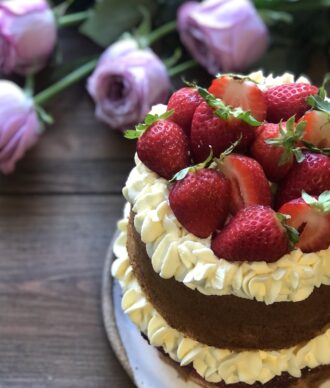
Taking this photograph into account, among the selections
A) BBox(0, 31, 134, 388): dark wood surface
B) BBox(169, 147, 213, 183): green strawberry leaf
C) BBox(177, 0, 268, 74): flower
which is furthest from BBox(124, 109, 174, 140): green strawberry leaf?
BBox(177, 0, 268, 74): flower

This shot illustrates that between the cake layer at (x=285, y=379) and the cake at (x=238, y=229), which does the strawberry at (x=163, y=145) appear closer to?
the cake at (x=238, y=229)

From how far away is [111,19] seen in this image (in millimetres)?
1748

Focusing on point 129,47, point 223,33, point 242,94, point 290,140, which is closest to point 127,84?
point 129,47

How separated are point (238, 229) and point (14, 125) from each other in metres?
0.68

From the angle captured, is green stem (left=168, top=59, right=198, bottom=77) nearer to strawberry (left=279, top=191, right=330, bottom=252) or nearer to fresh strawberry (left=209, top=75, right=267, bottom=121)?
fresh strawberry (left=209, top=75, right=267, bottom=121)

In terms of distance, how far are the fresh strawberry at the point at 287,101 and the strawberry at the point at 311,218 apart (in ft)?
0.57

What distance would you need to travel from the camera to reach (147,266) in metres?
1.15

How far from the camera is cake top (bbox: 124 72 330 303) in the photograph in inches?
39.9

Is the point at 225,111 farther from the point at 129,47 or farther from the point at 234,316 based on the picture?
the point at 129,47

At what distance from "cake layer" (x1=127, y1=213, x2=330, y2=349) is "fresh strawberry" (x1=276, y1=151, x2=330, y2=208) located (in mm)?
146

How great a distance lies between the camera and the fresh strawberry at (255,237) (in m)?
0.99

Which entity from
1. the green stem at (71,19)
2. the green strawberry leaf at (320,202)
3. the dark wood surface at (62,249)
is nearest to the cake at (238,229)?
the green strawberry leaf at (320,202)

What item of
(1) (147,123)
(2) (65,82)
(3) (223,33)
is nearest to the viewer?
(1) (147,123)

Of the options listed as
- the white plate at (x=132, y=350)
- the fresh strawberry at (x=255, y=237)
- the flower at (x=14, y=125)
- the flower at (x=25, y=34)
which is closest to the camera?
the fresh strawberry at (x=255, y=237)
